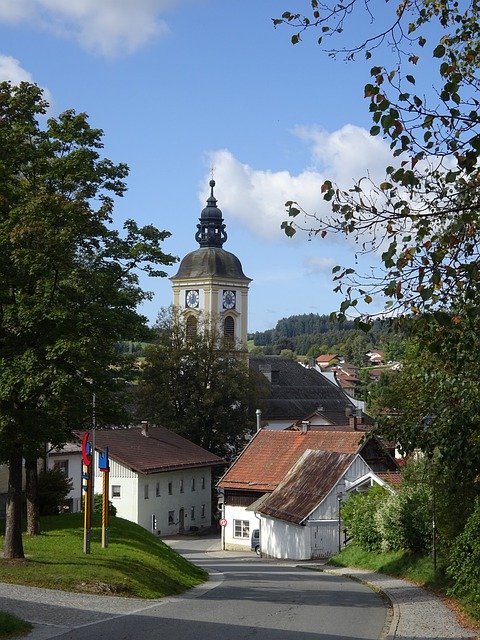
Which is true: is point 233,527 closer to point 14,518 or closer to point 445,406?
point 14,518

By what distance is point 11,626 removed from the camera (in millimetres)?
15367

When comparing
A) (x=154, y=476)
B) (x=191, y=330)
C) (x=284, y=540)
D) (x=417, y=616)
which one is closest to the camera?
(x=417, y=616)

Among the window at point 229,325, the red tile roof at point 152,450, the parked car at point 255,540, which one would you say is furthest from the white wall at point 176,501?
the window at point 229,325

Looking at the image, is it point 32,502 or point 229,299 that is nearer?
point 32,502

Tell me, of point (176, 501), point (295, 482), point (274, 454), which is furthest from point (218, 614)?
point (176, 501)

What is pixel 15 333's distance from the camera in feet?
74.0

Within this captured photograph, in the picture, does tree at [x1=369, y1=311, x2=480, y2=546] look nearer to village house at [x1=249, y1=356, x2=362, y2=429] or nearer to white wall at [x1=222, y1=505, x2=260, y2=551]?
white wall at [x1=222, y1=505, x2=260, y2=551]

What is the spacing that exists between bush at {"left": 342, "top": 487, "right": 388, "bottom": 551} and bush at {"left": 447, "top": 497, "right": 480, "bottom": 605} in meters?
13.6

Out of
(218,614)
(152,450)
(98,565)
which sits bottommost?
(218,614)

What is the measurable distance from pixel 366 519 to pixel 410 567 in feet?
17.6

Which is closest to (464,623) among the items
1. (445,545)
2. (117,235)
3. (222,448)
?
(445,545)

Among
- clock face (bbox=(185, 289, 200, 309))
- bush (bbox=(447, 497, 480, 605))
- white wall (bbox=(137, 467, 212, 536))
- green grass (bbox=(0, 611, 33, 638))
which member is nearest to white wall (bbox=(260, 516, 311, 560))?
white wall (bbox=(137, 467, 212, 536))

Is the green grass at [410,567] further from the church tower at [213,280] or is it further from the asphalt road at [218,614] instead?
the church tower at [213,280]

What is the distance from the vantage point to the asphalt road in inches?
645
